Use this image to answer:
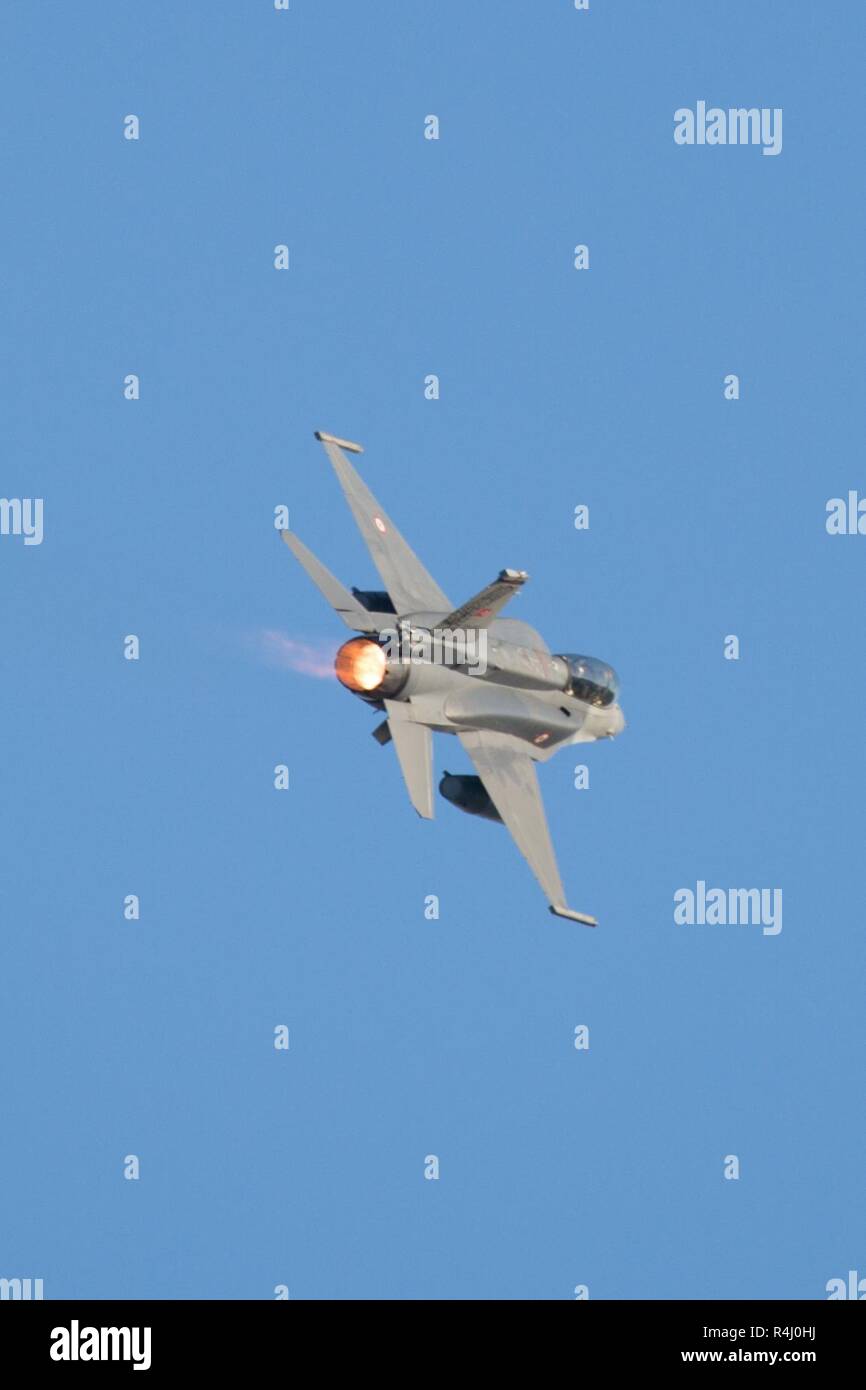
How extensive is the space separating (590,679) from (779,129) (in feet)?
31.3

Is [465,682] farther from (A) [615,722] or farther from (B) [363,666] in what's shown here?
(A) [615,722]

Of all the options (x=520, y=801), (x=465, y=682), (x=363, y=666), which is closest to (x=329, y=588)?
(x=363, y=666)

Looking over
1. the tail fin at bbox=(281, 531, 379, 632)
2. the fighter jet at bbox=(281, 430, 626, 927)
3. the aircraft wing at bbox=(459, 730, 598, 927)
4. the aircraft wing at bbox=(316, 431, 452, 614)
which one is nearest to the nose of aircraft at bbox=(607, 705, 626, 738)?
the fighter jet at bbox=(281, 430, 626, 927)

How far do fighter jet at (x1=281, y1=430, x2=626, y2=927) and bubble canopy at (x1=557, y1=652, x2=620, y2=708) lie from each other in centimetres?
1

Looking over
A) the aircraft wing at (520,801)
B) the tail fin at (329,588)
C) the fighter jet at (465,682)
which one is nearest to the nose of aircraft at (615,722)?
the fighter jet at (465,682)

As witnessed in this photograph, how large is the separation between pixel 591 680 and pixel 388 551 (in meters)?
2.77

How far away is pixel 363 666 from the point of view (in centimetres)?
3419

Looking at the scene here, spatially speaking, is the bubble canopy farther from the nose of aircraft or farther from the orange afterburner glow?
the orange afterburner glow

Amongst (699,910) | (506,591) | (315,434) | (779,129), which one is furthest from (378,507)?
(779,129)

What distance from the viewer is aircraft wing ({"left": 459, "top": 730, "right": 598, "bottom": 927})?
116ft
